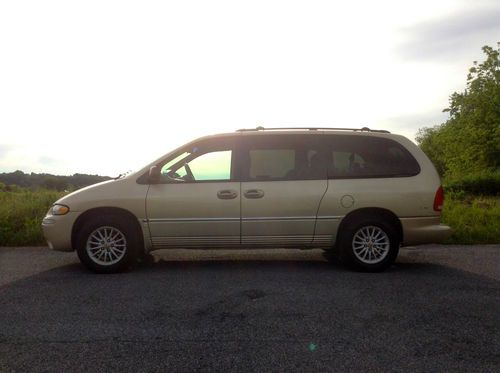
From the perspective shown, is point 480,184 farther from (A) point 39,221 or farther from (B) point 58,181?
(A) point 39,221

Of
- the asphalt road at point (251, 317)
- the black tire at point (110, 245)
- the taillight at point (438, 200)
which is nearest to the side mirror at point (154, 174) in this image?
the black tire at point (110, 245)

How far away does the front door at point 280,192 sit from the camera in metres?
6.40

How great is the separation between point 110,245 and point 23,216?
4787mm

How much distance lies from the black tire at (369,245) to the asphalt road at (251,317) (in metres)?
0.21

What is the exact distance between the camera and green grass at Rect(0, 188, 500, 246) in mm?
9078

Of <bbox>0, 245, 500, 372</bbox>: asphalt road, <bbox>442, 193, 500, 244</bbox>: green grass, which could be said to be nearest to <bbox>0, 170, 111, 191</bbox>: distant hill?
<bbox>0, 245, 500, 372</bbox>: asphalt road

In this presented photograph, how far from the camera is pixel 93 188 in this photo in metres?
6.52

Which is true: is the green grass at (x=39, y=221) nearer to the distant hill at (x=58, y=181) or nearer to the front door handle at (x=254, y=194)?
the distant hill at (x=58, y=181)

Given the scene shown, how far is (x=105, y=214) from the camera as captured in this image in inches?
255

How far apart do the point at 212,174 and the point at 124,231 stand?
4.43ft

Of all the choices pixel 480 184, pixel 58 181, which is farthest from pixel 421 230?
pixel 480 184

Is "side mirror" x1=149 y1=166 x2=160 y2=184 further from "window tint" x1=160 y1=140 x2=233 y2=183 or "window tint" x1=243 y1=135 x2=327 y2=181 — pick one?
"window tint" x1=243 y1=135 x2=327 y2=181

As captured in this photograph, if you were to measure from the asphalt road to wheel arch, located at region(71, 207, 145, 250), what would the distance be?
1.63 ft

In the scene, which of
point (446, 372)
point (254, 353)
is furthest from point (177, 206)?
point (446, 372)
